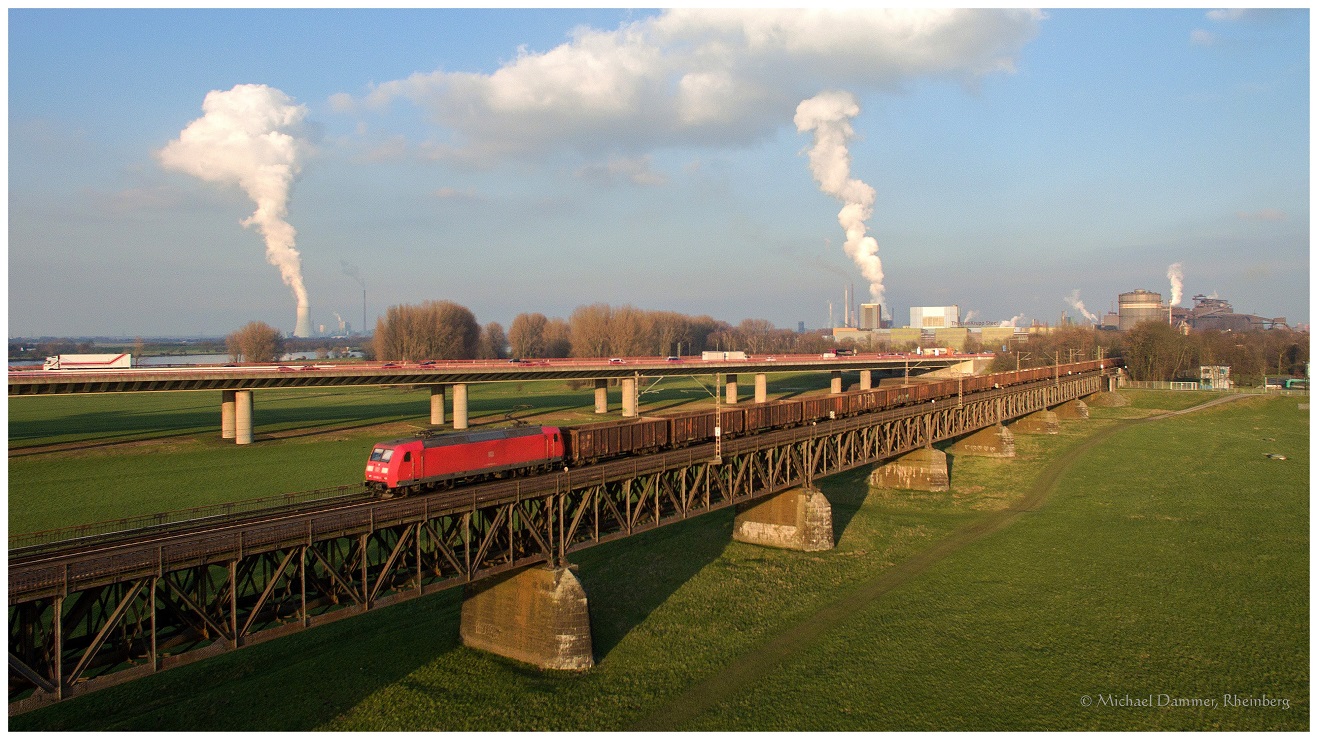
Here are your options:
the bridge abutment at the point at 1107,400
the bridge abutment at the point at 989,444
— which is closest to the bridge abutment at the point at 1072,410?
the bridge abutment at the point at 1107,400

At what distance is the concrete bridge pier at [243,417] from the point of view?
84750 millimetres

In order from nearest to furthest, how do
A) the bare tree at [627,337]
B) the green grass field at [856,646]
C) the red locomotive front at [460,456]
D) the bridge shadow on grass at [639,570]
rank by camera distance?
the green grass field at [856,646], the red locomotive front at [460,456], the bridge shadow on grass at [639,570], the bare tree at [627,337]

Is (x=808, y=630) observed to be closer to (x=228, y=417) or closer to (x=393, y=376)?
(x=393, y=376)

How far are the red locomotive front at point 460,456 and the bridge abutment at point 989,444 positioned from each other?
59.1m

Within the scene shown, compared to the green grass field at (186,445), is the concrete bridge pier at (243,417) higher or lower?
higher

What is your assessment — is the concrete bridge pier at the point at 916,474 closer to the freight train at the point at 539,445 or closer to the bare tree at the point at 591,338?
the freight train at the point at 539,445

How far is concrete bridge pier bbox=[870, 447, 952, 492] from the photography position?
67.3m

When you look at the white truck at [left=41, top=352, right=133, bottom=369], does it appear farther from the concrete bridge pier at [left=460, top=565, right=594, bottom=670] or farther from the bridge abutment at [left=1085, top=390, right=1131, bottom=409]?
the bridge abutment at [left=1085, top=390, right=1131, bottom=409]

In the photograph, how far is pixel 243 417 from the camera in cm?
8481

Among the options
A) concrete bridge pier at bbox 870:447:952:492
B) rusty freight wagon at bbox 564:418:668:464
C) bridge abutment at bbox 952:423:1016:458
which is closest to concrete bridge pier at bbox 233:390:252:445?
rusty freight wagon at bbox 564:418:668:464

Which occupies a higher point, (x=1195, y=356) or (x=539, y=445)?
(x=1195, y=356)

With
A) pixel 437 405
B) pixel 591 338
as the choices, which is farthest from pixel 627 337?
pixel 437 405

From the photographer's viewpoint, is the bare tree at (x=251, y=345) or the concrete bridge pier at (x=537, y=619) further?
the bare tree at (x=251, y=345)

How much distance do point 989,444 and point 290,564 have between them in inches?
2912
